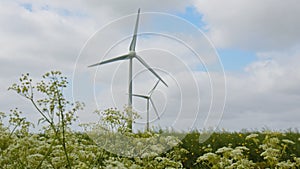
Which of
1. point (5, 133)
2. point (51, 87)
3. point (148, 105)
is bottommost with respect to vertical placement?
point (5, 133)

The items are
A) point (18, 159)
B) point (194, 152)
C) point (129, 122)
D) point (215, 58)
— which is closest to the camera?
point (18, 159)

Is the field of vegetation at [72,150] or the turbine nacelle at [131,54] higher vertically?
the turbine nacelle at [131,54]

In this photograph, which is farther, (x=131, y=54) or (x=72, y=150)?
(x=131, y=54)

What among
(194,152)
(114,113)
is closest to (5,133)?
(114,113)

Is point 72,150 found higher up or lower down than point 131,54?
lower down

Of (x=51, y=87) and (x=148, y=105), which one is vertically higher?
(x=148, y=105)

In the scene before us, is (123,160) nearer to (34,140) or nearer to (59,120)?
(59,120)

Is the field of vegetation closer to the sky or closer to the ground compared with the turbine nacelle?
closer to the ground

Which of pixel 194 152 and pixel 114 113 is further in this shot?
pixel 194 152

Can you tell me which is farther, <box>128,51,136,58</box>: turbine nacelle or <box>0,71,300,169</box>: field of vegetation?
<box>128,51,136,58</box>: turbine nacelle

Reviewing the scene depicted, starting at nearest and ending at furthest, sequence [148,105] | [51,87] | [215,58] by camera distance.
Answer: [51,87] < [215,58] < [148,105]

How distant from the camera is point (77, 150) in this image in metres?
5.46

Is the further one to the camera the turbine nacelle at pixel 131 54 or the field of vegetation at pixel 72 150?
the turbine nacelle at pixel 131 54

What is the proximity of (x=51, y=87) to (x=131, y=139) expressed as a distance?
1.32 metres
